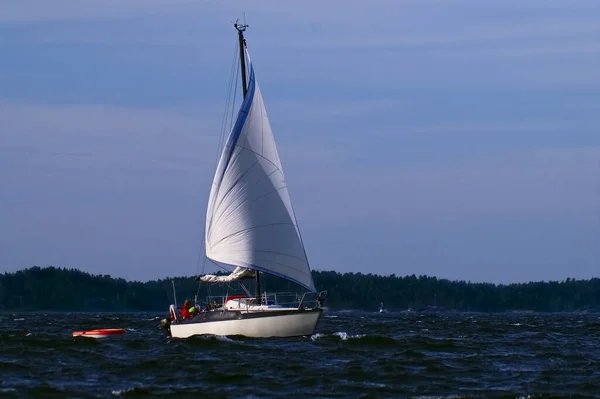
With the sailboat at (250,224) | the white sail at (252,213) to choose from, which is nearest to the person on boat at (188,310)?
the sailboat at (250,224)

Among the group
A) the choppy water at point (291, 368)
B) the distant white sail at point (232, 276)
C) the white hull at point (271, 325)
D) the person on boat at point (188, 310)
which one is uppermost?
the distant white sail at point (232, 276)

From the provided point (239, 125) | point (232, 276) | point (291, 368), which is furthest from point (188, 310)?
point (291, 368)

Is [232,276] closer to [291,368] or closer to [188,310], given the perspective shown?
[188,310]

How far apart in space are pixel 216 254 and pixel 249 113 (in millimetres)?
6332

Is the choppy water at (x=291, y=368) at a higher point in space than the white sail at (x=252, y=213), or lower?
lower

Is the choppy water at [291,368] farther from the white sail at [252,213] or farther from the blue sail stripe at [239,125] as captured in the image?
the blue sail stripe at [239,125]

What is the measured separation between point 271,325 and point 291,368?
10013mm

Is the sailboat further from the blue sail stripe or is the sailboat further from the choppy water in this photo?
the choppy water

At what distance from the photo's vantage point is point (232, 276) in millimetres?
51344

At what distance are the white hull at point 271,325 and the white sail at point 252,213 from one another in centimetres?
266

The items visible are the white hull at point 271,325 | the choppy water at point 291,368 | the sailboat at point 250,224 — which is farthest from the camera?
the sailboat at point 250,224

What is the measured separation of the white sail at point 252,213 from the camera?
49875 millimetres

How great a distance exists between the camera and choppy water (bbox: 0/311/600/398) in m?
32.4

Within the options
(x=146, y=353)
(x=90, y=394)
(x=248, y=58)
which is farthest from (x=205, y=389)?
(x=248, y=58)
